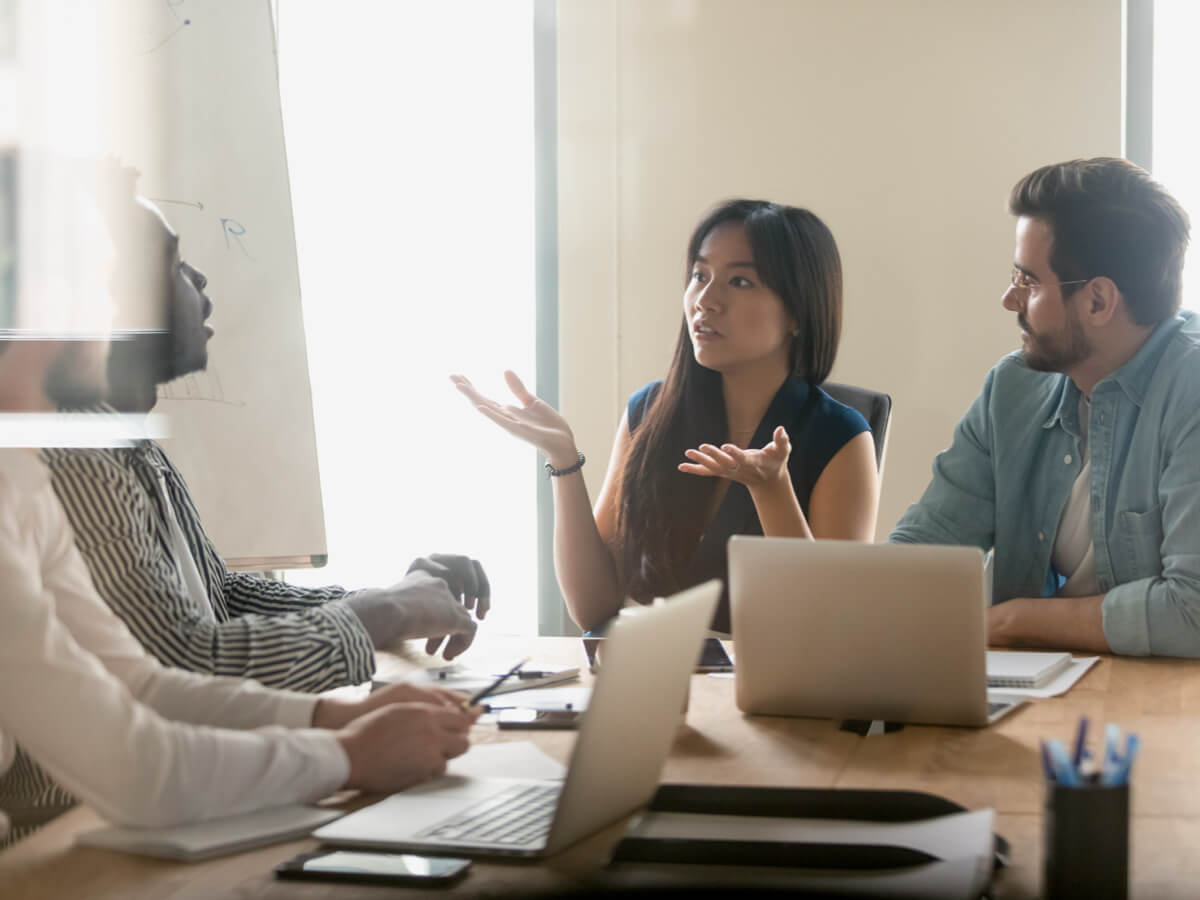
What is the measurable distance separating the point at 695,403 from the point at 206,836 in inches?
60.7

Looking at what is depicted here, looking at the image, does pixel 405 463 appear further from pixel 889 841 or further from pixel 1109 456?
pixel 889 841

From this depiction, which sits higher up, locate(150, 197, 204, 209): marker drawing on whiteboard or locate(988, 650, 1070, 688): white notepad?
locate(150, 197, 204, 209): marker drawing on whiteboard

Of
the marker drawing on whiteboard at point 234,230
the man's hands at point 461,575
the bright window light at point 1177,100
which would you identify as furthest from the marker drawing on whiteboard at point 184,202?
the bright window light at point 1177,100

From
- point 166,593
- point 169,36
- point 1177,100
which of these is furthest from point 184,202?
point 1177,100

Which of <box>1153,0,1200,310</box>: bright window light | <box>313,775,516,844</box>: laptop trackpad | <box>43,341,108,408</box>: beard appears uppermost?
<box>1153,0,1200,310</box>: bright window light

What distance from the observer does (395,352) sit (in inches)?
120

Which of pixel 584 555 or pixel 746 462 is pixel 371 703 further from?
pixel 584 555

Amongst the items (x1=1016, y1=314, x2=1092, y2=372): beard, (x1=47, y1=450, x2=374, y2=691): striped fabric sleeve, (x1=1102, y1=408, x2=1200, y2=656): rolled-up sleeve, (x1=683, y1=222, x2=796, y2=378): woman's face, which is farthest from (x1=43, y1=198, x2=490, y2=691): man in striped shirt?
(x1=1016, y1=314, x2=1092, y2=372): beard

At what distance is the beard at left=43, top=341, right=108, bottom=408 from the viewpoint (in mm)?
881

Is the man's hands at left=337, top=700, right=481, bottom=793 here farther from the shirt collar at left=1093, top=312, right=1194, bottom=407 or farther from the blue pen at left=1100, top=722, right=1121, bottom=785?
the shirt collar at left=1093, top=312, right=1194, bottom=407

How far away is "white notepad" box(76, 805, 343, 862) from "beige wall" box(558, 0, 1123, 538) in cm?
212

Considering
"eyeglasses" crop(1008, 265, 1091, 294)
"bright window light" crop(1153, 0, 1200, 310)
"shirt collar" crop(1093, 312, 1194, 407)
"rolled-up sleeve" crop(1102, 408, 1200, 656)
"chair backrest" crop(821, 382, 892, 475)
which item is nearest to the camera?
"rolled-up sleeve" crop(1102, 408, 1200, 656)

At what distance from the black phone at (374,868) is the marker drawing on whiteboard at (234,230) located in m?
1.66

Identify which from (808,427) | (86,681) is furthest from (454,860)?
(808,427)
